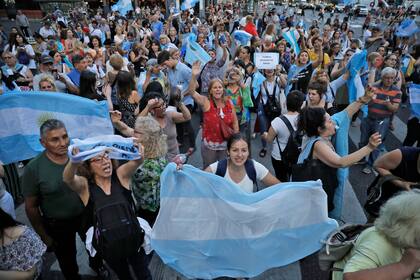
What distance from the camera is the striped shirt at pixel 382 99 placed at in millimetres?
4992

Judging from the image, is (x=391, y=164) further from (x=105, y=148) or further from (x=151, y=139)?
(x=105, y=148)

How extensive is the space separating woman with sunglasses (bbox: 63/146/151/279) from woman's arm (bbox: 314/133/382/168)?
65.3 inches

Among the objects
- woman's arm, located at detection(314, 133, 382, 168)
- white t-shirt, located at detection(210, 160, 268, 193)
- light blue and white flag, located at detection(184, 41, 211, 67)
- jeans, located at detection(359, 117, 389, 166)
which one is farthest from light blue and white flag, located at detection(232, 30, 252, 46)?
white t-shirt, located at detection(210, 160, 268, 193)

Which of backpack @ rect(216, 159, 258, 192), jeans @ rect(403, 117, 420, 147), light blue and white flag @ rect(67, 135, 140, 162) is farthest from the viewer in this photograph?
jeans @ rect(403, 117, 420, 147)

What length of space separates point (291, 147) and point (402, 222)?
215cm

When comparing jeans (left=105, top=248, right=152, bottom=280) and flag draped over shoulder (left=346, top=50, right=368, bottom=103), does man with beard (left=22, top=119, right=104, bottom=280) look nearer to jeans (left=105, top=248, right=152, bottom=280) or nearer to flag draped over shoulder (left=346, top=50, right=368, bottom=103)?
jeans (left=105, top=248, right=152, bottom=280)

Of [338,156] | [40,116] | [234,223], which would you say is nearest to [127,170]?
[234,223]

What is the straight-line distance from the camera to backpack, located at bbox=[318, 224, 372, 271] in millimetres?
1960

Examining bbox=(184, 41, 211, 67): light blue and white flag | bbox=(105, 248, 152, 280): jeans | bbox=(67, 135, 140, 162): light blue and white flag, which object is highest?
bbox=(184, 41, 211, 67): light blue and white flag

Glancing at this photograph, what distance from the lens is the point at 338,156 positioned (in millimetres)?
2979

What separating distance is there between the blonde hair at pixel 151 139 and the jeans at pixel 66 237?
85 cm

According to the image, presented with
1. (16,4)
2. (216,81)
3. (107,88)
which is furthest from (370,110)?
(16,4)

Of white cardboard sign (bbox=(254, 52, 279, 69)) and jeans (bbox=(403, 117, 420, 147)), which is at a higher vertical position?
white cardboard sign (bbox=(254, 52, 279, 69))

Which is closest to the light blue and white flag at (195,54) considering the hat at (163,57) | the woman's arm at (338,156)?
the hat at (163,57)
